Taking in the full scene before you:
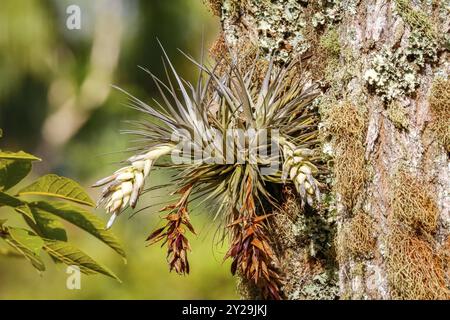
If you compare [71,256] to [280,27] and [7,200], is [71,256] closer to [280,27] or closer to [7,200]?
[7,200]

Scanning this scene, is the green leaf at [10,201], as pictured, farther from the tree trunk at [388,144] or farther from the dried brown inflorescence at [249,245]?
the tree trunk at [388,144]

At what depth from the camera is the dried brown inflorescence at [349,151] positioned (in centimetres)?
131

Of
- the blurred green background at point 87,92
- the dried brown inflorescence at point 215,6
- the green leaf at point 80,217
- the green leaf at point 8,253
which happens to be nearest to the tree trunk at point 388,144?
the dried brown inflorescence at point 215,6

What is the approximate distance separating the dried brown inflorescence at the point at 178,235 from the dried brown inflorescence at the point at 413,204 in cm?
38

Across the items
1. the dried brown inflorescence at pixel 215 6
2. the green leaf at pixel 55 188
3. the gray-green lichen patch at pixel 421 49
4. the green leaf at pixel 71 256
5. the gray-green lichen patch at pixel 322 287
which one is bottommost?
the gray-green lichen patch at pixel 322 287

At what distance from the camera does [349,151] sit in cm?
133

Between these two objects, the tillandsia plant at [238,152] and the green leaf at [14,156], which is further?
the tillandsia plant at [238,152]

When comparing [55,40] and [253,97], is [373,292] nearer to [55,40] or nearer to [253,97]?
[253,97]

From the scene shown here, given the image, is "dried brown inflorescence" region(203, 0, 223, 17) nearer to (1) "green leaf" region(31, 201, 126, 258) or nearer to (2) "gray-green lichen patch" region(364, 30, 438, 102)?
(2) "gray-green lichen patch" region(364, 30, 438, 102)

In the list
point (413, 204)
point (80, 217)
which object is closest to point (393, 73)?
point (413, 204)

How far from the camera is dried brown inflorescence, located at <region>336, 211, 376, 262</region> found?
1297 millimetres

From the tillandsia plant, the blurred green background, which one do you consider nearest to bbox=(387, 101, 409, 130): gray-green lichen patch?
the tillandsia plant

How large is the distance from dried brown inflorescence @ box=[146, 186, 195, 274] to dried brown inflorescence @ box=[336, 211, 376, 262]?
29 cm
